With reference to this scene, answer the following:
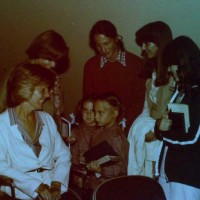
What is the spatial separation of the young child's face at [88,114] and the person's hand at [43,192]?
93 centimetres

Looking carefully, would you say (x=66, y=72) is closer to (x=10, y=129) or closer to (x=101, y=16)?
(x=101, y=16)

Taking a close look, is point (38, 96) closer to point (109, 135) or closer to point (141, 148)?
point (109, 135)

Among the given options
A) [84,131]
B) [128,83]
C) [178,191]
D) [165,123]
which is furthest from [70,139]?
[178,191]

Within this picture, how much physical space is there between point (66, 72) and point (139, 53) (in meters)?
0.99

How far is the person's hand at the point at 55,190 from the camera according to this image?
246cm

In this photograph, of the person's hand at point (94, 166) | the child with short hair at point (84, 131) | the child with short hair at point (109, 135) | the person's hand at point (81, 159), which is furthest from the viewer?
the child with short hair at point (84, 131)

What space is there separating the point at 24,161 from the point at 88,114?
3.08ft

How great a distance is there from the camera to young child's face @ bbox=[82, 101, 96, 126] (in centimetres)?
325

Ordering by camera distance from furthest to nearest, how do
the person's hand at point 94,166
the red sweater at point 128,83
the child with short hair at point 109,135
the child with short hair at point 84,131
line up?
the red sweater at point 128,83
the child with short hair at point 84,131
the child with short hair at point 109,135
the person's hand at point 94,166

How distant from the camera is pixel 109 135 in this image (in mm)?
3078

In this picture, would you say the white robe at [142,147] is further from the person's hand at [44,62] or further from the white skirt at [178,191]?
the person's hand at [44,62]

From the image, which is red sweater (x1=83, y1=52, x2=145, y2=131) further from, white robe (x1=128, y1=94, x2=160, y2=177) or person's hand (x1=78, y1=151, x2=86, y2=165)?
person's hand (x1=78, y1=151, x2=86, y2=165)

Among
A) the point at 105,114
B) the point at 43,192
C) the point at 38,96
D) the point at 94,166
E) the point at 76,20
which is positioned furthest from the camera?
the point at 76,20

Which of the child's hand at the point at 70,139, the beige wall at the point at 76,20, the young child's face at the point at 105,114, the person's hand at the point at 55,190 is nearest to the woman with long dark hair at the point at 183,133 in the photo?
the young child's face at the point at 105,114
